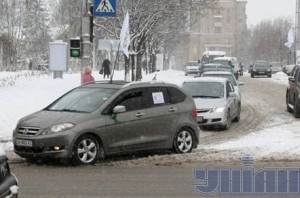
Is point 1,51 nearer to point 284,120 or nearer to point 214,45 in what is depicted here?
point 284,120

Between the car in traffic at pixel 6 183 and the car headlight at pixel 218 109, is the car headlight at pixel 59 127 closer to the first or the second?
the car in traffic at pixel 6 183

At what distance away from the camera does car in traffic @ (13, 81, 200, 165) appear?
432 inches

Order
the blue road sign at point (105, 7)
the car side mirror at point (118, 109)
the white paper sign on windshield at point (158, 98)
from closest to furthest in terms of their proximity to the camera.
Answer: the car side mirror at point (118, 109) → the white paper sign on windshield at point (158, 98) → the blue road sign at point (105, 7)

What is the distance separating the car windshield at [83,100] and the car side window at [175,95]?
1425 millimetres

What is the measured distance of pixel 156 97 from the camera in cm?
1252

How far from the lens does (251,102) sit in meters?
27.3

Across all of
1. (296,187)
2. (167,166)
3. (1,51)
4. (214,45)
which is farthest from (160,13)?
(214,45)

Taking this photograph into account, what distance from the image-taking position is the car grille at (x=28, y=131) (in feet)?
36.1

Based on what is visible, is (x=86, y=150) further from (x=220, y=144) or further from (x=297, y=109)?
(x=297, y=109)

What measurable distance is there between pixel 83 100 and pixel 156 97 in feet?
5.05

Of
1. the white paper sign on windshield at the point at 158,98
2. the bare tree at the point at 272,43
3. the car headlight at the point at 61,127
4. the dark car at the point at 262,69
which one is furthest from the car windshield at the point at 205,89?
the bare tree at the point at 272,43

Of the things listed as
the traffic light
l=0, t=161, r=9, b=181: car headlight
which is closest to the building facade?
the traffic light

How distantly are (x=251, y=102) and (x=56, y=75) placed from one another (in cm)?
1241

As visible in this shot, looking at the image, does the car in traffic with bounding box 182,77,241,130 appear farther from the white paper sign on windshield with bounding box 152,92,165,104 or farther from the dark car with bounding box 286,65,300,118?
the white paper sign on windshield with bounding box 152,92,165,104
